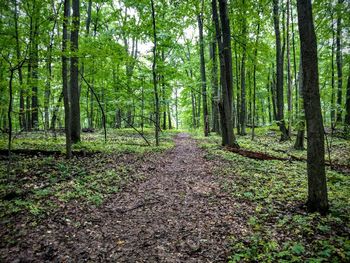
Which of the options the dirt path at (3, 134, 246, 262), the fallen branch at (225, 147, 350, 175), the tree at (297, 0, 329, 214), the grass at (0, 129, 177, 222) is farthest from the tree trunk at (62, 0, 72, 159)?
the fallen branch at (225, 147, 350, 175)

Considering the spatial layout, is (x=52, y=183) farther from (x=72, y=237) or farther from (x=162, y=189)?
(x=162, y=189)

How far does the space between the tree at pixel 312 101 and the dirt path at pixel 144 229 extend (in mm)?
1739

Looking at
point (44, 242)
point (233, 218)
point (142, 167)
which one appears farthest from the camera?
point (142, 167)

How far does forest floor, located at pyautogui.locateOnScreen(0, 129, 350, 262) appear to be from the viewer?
357cm

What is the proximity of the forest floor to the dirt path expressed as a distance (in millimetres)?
17

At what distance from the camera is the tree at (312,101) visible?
4.21m

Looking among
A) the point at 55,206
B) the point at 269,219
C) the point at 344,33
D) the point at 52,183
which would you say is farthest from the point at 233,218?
the point at 344,33

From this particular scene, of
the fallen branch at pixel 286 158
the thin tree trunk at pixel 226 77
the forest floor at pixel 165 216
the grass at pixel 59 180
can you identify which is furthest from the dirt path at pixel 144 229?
the thin tree trunk at pixel 226 77

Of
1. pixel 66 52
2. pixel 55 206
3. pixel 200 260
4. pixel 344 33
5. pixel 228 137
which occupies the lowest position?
pixel 200 260

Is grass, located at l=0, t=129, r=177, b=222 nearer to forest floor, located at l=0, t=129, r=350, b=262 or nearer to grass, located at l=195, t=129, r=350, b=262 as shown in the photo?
forest floor, located at l=0, t=129, r=350, b=262

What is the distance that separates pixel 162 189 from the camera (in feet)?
21.9

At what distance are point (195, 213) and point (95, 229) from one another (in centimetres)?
215

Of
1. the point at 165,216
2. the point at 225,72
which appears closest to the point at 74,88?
the point at 225,72

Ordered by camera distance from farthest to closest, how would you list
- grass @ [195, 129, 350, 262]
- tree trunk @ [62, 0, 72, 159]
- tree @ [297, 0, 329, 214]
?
tree trunk @ [62, 0, 72, 159] → tree @ [297, 0, 329, 214] → grass @ [195, 129, 350, 262]
